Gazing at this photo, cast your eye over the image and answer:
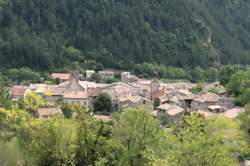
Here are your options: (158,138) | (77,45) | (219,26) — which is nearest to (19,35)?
(77,45)

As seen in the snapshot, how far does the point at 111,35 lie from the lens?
95.8 meters

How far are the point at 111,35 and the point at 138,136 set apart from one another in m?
71.3

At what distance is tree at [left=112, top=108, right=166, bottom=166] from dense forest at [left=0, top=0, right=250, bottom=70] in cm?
6003

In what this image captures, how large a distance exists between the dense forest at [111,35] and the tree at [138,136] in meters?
60.0

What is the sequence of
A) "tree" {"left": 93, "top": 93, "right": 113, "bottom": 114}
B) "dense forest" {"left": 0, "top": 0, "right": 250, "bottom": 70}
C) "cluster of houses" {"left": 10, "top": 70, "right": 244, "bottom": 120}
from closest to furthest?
"cluster of houses" {"left": 10, "top": 70, "right": 244, "bottom": 120} → "tree" {"left": 93, "top": 93, "right": 113, "bottom": 114} → "dense forest" {"left": 0, "top": 0, "right": 250, "bottom": 70}

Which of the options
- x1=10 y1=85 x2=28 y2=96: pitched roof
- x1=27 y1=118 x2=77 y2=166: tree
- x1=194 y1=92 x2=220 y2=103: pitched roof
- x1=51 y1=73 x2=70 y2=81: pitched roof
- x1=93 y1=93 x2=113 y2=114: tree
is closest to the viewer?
x1=27 y1=118 x2=77 y2=166: tree

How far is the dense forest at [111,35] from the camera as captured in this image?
88062mm

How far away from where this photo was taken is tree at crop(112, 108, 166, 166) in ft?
81.0

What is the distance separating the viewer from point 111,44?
9356cm

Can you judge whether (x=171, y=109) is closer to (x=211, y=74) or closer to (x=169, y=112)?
(x=169, y=112)

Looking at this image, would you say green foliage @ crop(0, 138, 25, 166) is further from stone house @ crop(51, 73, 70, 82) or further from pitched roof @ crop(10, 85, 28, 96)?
stone house @ crop(51, 73, 70, 82)

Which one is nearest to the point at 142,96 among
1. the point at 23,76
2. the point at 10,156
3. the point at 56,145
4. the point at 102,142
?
the point at 23,76

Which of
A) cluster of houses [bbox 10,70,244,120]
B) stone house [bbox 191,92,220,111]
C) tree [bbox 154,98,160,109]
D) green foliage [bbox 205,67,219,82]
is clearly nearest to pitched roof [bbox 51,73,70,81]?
cluster of houses [bbox 10,70,244,120]

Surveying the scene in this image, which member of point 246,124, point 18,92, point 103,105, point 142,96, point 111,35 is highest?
point 111,35
